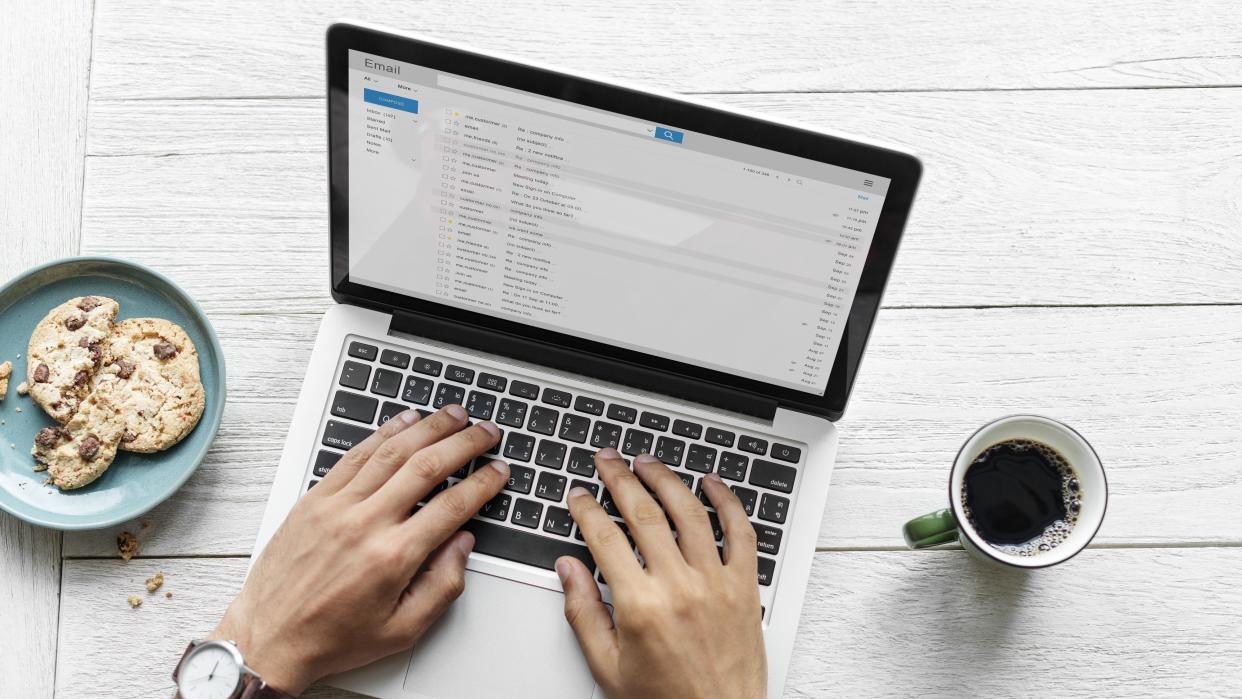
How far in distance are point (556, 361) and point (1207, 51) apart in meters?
0.72

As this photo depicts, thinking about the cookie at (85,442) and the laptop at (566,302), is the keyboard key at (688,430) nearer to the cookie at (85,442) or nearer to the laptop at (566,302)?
the laptop at (566,302)

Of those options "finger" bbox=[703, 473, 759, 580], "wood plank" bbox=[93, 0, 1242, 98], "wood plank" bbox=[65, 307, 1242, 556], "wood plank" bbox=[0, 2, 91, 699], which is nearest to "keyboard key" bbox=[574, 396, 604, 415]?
"finger" bbox=[703, 473, 759, 580]

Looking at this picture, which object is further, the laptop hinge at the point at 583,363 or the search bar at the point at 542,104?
the laptop hinge at the point at 583,363

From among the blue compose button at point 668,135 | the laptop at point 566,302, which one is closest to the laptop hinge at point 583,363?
the laptop at point 566,302

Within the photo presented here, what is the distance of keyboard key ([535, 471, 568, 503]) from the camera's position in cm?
75

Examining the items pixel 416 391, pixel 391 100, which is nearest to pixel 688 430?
pixel 416 391

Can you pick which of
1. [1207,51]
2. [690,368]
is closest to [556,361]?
[690,368]

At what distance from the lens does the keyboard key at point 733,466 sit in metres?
0.75

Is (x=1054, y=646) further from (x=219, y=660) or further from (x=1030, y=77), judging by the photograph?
(x=219, y=660)

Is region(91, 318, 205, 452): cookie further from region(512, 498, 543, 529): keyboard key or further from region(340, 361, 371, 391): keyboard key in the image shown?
region(512, 498, 543, 529): keyboard key

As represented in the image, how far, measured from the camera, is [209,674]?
70 cm

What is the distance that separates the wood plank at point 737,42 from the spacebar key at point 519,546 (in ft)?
1.50

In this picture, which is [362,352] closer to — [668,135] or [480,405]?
[480,405]

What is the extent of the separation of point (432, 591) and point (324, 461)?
146 mm
